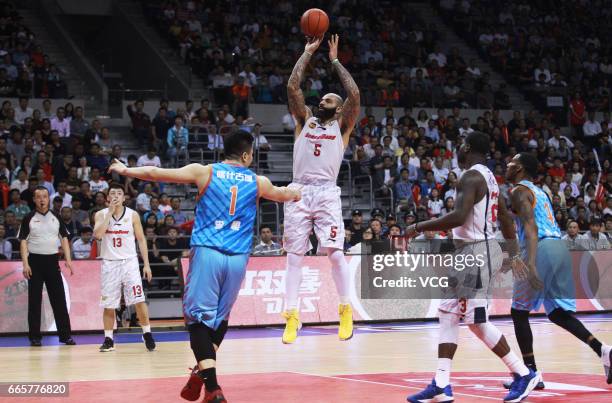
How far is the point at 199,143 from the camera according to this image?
71.9ft

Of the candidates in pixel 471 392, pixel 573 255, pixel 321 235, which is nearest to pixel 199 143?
pixel 573 255

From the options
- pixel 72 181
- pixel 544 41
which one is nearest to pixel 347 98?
pixel 72 181

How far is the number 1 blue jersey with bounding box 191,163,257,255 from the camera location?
Result: 8180 millimetres

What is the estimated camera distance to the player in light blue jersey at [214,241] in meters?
8.05

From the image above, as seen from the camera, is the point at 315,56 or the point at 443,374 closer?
the point at 443,374

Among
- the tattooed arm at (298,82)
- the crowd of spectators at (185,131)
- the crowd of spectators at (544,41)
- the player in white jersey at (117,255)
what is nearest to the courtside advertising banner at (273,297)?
the player in white jersey at (117,255)

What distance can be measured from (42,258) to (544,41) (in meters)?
21.7

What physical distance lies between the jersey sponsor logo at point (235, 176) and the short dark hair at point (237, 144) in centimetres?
19

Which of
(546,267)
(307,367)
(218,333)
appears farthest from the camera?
(307,367)

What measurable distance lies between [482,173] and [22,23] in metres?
21.8

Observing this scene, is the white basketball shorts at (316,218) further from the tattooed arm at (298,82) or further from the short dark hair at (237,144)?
the short dark hair at (237,144)

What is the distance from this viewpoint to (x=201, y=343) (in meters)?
8.09

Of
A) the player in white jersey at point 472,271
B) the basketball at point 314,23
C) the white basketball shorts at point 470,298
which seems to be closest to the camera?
the player in white jersey at point 472,271

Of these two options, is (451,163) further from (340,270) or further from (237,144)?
(237,144)
